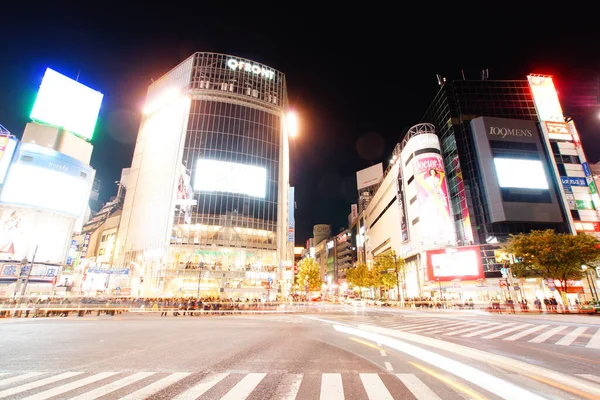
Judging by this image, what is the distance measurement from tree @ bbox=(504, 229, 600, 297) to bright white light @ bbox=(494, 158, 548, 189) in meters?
21.6

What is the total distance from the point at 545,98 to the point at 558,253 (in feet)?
156

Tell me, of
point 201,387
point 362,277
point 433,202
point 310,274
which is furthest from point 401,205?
point 201,387

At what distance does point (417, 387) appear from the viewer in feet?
18.3

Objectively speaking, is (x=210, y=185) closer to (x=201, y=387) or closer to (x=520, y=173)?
(x=520, y=173)

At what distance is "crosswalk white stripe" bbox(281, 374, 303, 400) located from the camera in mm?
4961

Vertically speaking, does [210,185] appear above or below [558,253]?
above

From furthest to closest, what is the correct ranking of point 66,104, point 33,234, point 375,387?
1. point 66,104
2. point 33,234
3. point 375,387

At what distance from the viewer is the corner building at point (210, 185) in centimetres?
6044

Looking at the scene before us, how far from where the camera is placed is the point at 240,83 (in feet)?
257

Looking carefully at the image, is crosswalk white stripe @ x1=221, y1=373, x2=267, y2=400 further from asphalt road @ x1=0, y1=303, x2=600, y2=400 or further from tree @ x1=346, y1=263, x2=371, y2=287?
tree @ x1=346, y1=263, x2=371, y2=287

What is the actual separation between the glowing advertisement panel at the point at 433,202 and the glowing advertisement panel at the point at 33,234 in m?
66.3

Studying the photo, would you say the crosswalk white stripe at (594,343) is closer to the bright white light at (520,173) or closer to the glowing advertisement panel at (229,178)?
the bright white light at (520,173)

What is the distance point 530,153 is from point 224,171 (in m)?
64.0

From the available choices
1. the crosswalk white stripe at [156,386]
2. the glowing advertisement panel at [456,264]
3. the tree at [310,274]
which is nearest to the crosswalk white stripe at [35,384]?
the crosswalk white stripe at [156,386]
